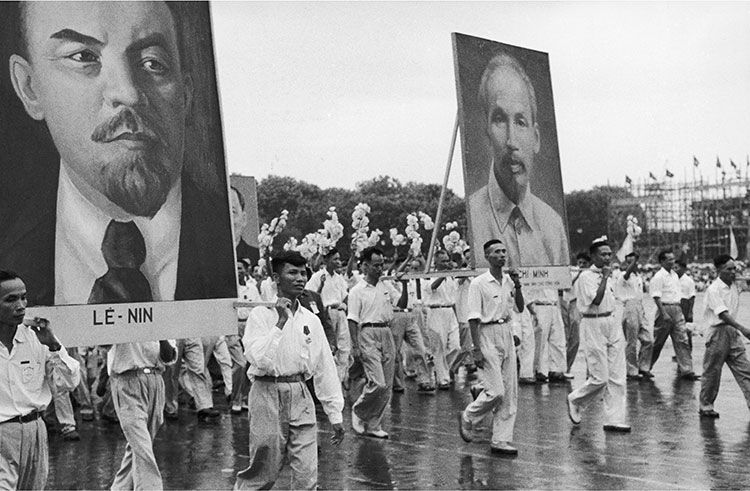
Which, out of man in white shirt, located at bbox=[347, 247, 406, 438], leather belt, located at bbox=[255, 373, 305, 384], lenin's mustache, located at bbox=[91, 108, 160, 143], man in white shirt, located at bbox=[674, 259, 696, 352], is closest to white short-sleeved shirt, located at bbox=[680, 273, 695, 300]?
man in white shirt, located at bbox=[674, 259, 696, 352]

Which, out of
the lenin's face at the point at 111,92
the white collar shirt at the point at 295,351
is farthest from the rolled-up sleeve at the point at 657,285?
the lenin's face at the point at 111,92

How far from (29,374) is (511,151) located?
23.6ft

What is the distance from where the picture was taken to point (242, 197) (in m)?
15.8

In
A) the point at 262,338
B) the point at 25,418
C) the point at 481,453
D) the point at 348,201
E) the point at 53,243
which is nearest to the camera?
Result: the point at 25,418

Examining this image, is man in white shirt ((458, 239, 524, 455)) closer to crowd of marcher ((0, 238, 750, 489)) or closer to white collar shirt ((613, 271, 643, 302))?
crowd of marcher ((0, 238, 750, 489))

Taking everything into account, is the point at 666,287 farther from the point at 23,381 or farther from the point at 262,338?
the point at 23,381

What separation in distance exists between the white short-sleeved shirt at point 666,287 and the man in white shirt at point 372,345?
5.95 m

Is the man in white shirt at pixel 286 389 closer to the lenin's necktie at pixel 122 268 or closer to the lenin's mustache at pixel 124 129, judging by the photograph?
the lenin's necktie at pixel 122 268

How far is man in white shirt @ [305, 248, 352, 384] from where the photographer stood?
539 inches

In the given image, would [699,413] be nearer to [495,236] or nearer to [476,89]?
[495,236]

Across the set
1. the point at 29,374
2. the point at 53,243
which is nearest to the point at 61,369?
the point at 29,374

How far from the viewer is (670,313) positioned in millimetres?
15492

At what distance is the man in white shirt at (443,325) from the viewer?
1518cm

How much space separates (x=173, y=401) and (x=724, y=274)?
6.87 m
